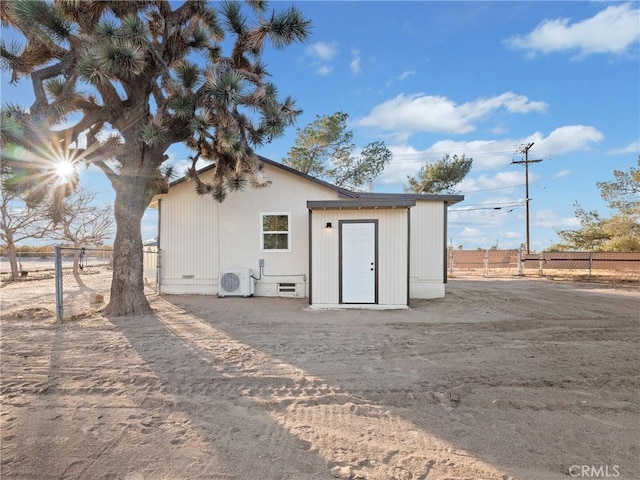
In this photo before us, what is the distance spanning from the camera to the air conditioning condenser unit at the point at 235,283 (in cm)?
991

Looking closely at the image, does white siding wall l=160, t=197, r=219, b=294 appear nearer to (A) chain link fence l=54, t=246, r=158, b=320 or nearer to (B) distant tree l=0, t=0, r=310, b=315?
(A) chain link fence l=54, t=246, r=158, b=320

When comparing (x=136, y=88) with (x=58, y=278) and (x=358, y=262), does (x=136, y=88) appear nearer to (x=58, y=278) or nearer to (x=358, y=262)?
(x=58, y=278)

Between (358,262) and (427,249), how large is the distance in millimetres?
2901

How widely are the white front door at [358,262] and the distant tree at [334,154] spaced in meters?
11.9

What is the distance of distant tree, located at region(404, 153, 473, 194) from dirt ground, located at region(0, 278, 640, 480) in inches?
612

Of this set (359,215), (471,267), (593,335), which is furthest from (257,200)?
(471,267)

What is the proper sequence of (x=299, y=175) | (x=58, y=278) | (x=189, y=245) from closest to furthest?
(x=58, y=278)
(x=299, y=175)
(x=189, y=245)

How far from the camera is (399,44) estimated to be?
10219 mm

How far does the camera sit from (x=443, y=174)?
20.7m

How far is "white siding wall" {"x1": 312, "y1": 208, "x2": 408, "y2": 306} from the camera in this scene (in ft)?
26.3

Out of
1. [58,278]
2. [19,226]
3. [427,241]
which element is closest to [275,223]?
[427,241]

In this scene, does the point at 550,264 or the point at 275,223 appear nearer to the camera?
the point at 275,223

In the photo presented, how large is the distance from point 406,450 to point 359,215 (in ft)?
19.9

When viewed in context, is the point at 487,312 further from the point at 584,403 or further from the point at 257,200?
the point at 257,200
